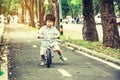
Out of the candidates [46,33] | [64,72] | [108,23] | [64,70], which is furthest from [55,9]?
[64,72]

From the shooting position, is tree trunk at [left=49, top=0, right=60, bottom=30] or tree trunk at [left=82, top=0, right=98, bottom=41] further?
tree trunk at [left=49, top=0, right=60, bottom=30]

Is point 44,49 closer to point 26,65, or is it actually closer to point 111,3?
point 26,65

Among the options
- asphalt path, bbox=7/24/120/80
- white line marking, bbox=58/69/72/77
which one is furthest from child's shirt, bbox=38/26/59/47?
white line marking, bbox=58/69/72/77

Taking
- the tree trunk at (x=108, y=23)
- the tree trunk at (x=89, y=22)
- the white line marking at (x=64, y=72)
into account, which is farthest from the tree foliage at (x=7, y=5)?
the white line marking at (x=64, y=72)

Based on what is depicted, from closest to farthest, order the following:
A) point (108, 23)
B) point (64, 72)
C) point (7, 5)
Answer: point (64, 72)
point (108, 23)
point (7, 5)

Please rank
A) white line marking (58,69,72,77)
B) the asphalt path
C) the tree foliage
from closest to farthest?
the asphalt path, white line marking (58,69,72,77), the tree foliage

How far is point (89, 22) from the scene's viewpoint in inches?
1031

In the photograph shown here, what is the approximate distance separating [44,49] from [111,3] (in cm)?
805

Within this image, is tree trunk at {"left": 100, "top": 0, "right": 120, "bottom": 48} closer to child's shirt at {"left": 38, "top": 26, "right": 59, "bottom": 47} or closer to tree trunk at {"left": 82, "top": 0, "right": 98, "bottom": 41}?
tree trunk at {"left": 82, "top": 0, "right": 98, "bottom": 41}

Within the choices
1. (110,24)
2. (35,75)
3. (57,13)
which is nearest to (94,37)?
(110,24)

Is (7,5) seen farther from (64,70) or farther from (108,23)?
(64,70)

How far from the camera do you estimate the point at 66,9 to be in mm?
117688

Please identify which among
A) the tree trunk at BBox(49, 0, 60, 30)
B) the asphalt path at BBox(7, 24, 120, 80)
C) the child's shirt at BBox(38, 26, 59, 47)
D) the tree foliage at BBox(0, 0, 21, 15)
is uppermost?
the tree foliage at BBox(0, 0, 21, 15)

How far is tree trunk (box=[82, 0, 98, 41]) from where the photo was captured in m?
26.0
